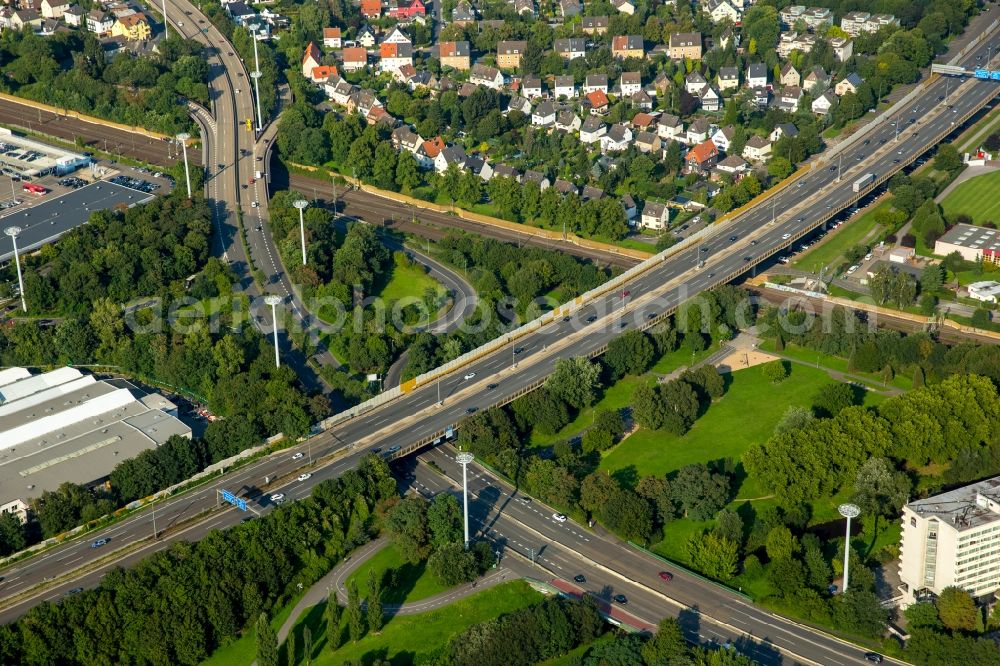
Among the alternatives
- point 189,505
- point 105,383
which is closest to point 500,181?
point 105,383

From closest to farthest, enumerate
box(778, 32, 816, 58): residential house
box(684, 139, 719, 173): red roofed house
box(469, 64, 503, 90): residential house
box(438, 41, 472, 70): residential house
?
1. box(684, 139, 719, 173): red roofed house
2. box(469, 64, 503, 90): residential house
3. box(438, 41, 472, 70): residential house
4. box(778, 32, 816, 58): residential house

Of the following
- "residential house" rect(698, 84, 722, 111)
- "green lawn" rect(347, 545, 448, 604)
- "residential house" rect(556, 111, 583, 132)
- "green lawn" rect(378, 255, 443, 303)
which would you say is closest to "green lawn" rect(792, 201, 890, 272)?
"residential house" rect(698, 84, 722, 111)

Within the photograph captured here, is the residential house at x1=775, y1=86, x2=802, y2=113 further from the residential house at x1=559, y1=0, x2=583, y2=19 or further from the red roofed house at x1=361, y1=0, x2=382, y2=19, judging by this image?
the red roofed house at x1=361, y1=0, x2=382, y2=19

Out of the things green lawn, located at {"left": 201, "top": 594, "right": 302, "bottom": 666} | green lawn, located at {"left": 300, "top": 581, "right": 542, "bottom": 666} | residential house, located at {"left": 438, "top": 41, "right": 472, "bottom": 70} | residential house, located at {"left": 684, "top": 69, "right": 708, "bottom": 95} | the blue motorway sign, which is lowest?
green lawn, located at {"left": 201, "top": 594, "right": 302, "bottom": 666}

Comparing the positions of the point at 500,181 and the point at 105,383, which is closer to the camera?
the point at 105,383

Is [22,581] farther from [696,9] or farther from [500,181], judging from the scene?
[696,9]

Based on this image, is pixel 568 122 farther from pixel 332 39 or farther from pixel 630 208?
pixel 332 39
